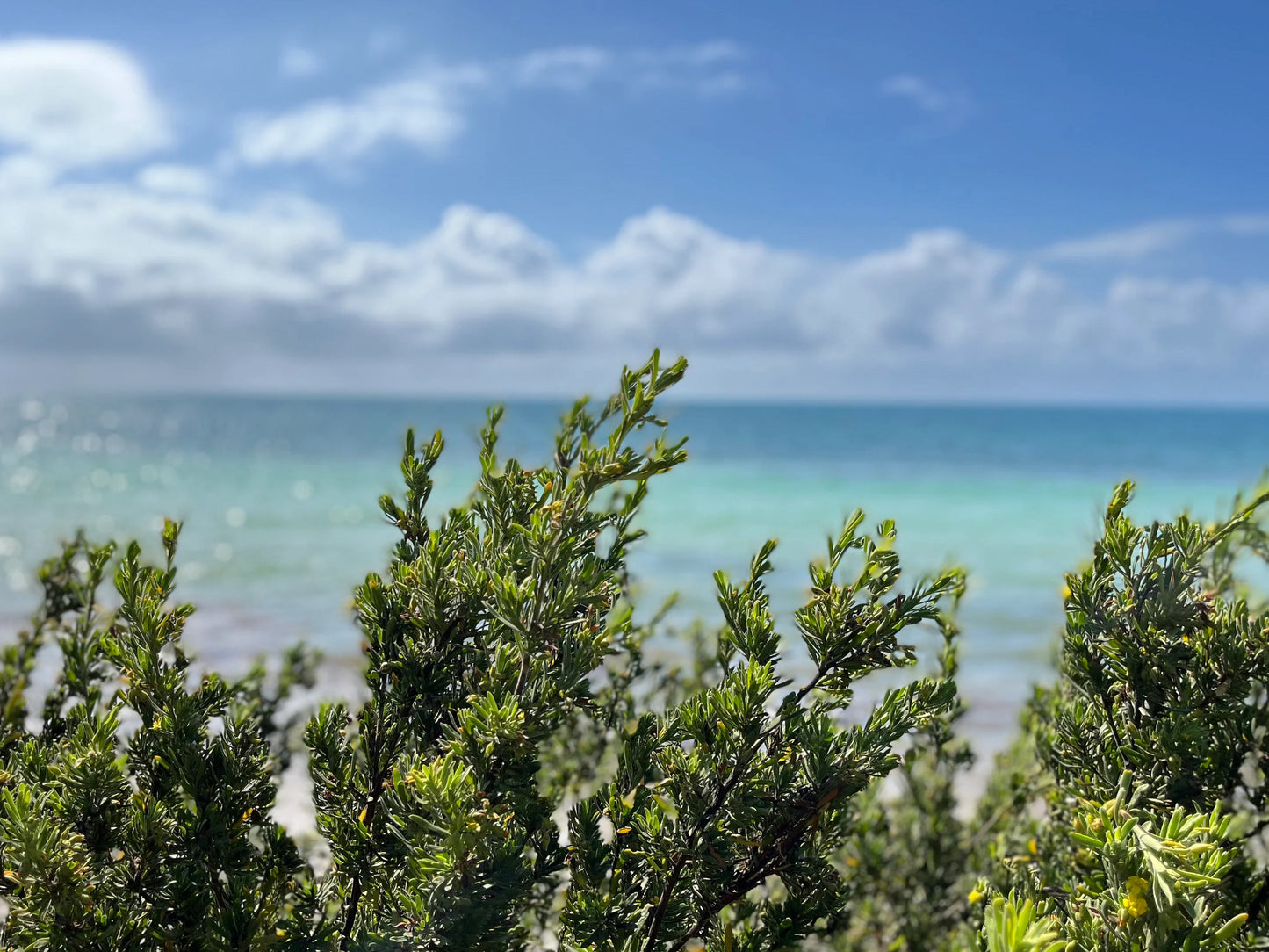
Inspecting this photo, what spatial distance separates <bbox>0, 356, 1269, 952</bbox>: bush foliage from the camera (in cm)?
154

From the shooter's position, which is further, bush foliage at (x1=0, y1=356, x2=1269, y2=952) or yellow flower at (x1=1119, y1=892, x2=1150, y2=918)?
bush foliage at (x1=0, y1=356, x2=1269, y2=952)

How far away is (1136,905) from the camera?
138 cm

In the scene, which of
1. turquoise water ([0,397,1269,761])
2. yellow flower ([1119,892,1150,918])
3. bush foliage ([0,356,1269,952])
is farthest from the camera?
turquoise water ([0,397,1269,761])

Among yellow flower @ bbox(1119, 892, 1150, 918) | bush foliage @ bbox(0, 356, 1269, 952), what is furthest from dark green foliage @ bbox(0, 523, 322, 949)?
yellow flower @ bbox(1119, 892, 1150, 918)

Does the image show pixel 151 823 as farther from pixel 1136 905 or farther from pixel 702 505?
pixel 702 505

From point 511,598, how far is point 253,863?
766mm

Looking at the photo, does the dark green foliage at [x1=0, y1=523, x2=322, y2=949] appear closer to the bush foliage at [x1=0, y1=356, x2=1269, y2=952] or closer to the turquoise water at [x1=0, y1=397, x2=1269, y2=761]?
the bush foliage at [x1=0, y1=356, x2=1269, y2=952]

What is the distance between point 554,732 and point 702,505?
1085 inches

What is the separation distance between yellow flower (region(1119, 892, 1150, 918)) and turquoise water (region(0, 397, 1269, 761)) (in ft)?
2.40

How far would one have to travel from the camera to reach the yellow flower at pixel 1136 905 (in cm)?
138

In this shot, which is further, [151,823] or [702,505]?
[702,505]

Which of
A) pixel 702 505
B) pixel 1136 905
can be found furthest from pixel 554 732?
pixel 702 505

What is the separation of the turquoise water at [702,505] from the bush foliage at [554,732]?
0.74 ft

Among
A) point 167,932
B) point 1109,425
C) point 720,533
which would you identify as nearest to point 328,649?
point 167,932
